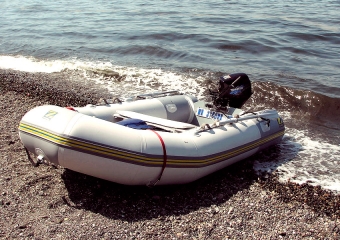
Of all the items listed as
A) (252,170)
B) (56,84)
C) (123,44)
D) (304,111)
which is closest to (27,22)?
(123,44)

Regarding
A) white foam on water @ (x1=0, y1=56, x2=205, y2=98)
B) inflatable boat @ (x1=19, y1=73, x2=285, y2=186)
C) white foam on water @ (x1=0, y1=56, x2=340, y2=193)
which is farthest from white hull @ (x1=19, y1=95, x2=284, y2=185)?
white foam on water @ (x1=0, y1=56, x2=205, y2=98)

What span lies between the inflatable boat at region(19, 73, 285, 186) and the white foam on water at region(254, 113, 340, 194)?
0.24 m

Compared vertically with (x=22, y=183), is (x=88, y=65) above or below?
below

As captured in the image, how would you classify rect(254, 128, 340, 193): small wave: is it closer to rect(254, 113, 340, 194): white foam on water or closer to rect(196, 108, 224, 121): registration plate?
rect(254, 113, 340, 194): white foam on water

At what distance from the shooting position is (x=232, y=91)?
5.84 m

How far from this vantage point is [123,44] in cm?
1178

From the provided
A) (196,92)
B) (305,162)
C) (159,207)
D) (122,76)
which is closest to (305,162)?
(305,162)

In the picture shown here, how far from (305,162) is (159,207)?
2.39 metres

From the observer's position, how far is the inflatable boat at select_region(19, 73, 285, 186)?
3.80 metres

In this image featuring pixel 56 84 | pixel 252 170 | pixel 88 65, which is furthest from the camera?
pixel 88 65

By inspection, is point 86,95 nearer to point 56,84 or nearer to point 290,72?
point 56,84

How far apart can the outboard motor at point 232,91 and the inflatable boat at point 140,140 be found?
61 mm

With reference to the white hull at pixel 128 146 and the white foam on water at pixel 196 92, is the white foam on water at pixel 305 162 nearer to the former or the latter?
the white foam on water at pixel 196 92

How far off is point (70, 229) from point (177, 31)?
10096 millimetres
